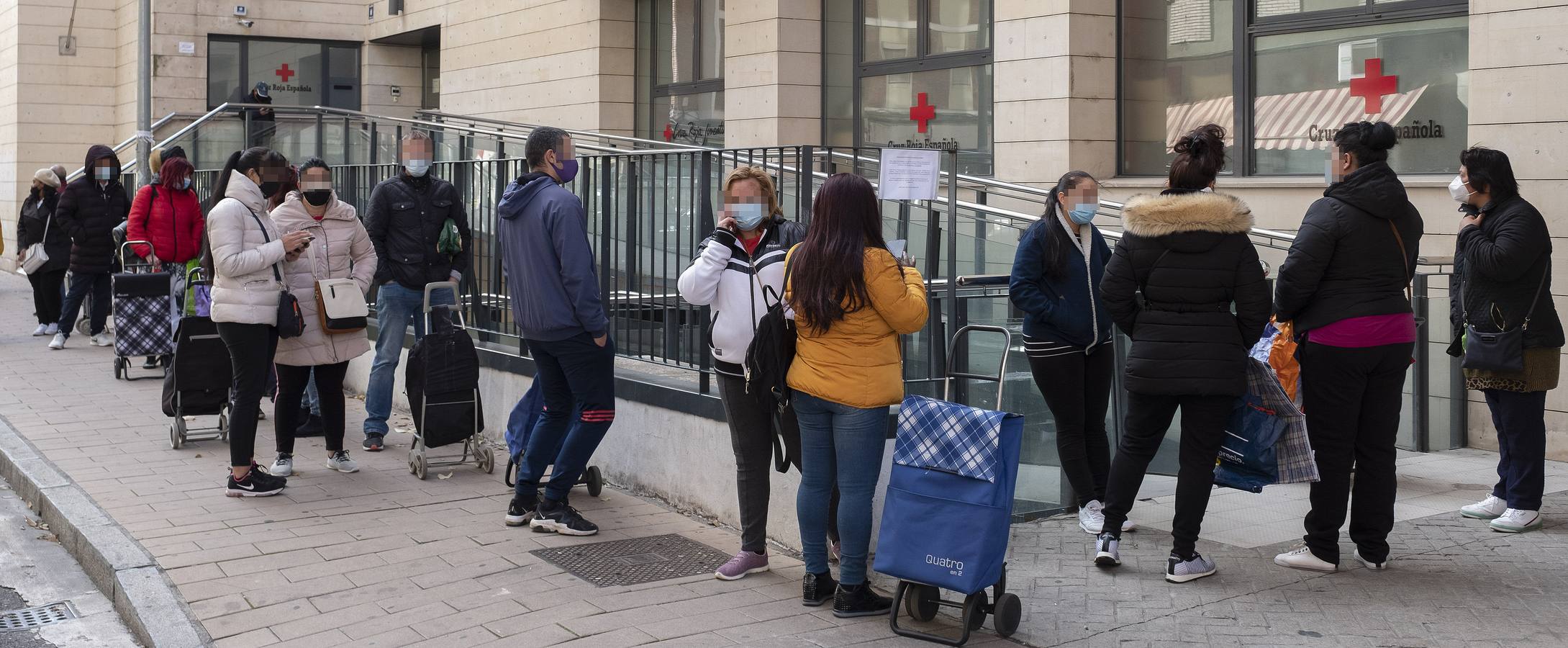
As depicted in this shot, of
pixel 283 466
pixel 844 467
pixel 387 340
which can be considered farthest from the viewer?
pixel 387 340

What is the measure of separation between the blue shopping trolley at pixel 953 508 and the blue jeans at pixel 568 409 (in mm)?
1873

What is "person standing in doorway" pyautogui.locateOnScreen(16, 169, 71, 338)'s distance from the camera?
44.8 feet

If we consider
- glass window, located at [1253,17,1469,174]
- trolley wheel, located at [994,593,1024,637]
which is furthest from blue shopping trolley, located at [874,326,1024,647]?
glass window, located at [1253,17,1469,174]

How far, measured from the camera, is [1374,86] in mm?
10219

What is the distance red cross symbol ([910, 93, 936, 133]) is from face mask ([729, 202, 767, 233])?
9.24 m

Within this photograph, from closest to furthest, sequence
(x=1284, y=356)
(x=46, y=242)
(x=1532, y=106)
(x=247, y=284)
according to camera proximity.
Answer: (x=1284, y=356), (x=247, y=284), (x=1532, y=106), (x=46, y=242)

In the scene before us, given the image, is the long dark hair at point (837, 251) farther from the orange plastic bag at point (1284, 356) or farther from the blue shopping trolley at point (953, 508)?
the orange plastic bag at point (1284, 356)

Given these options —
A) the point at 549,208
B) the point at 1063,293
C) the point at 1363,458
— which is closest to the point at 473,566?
the point at 549,208

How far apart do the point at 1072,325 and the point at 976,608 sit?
1.60m

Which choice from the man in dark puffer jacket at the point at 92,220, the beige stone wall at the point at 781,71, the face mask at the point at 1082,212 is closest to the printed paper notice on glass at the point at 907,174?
the face mask at the point at 1082,212

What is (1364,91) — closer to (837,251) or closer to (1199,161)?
(1199,161)

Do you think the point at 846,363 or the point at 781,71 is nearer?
the point at 846,363

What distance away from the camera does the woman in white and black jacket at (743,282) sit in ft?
17.9

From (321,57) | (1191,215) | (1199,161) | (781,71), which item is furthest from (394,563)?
(321,57)
